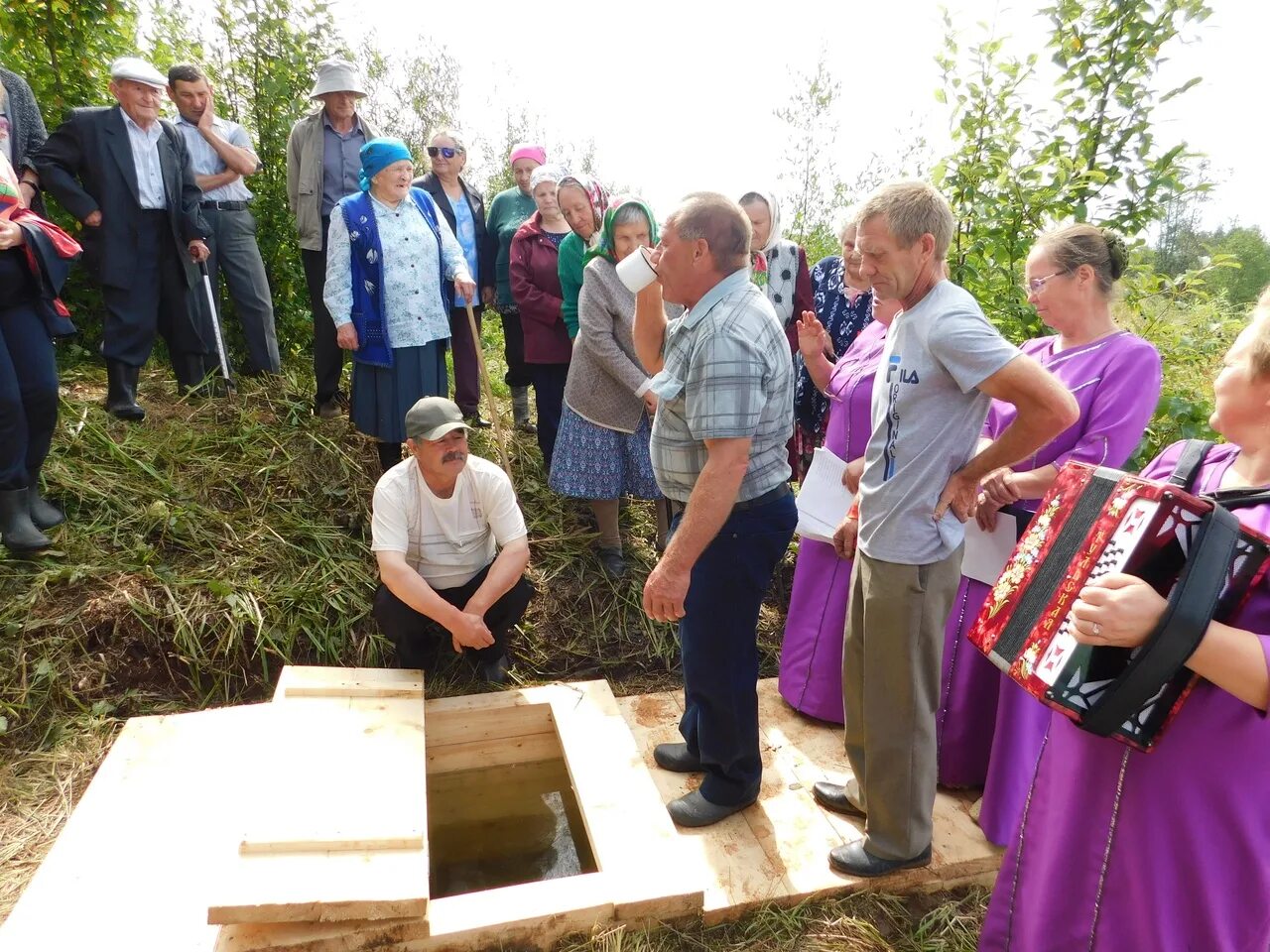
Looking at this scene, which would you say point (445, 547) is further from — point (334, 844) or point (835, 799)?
point (835, 799)

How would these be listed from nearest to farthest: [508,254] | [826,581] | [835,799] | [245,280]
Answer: [835,799] < [826,581] < [245,280] < [508,254]

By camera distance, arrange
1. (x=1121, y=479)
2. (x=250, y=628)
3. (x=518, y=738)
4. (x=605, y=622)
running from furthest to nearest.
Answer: (x=605, y=622) → (x=250, y=628) → (x=518, y=738) → (x=1121, y=479)

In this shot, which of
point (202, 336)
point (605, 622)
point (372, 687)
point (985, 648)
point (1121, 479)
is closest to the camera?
point (1121, 479)

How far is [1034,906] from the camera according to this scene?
179 centimetres

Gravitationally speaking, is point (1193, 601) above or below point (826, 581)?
above

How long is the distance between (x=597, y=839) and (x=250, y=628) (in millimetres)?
1971

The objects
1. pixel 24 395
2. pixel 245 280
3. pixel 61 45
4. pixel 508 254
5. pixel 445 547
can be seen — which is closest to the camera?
pixel 445 547

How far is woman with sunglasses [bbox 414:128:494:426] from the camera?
507cm

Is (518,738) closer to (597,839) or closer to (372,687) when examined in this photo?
(372,687)

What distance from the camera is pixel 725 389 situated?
2.10m

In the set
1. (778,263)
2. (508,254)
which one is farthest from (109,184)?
(778,263)

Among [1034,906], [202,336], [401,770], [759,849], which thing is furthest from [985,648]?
[202,336]

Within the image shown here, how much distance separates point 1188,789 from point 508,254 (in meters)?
4.53

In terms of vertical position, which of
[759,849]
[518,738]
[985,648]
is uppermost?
[985,648]
